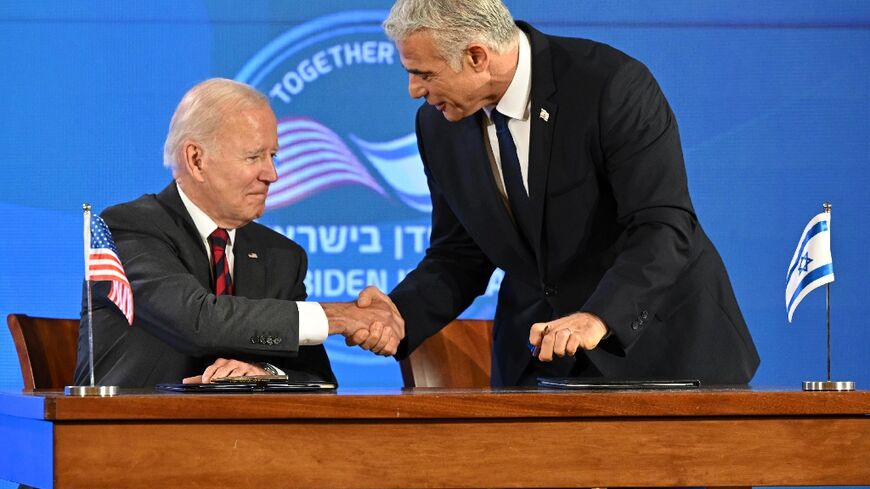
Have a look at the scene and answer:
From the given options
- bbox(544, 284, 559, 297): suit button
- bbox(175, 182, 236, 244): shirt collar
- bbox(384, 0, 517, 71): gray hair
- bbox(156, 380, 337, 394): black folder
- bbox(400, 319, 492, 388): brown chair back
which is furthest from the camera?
Answer: bbox(400, 319, 492, 388): brown chair back

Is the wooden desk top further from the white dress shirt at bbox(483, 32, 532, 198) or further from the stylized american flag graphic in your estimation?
the stylized american flag graphic

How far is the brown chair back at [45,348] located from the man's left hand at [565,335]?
Answer: 1296mm

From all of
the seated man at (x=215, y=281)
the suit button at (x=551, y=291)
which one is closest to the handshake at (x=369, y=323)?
the seated man at (x=215, y=281)

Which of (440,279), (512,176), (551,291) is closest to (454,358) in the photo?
(440,279)

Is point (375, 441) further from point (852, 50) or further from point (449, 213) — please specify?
point (852, 50)

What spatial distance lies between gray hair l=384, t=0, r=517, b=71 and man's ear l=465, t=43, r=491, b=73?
16mm

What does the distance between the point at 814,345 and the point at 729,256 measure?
45 cm

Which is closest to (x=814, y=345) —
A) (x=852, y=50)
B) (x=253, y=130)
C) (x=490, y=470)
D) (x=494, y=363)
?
(x=852, y=50)

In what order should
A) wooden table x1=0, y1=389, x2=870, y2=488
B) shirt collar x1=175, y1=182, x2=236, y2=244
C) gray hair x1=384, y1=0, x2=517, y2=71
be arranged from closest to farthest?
wooden table x1=0, y1=389, x2=870, y2=488, gray hair x1=384, y1=0, x2=517, y2=71, shirt collar x1=175, y1=182, x2=236, y2=244

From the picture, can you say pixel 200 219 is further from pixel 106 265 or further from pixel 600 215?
pixel 600 215

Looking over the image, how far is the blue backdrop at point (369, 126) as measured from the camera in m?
4.54

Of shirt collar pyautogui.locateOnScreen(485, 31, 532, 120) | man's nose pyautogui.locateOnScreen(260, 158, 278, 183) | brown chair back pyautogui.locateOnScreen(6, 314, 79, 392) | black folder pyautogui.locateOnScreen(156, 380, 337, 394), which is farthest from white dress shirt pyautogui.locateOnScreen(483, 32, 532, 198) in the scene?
brown chair back pyautogui.locateOnScreen(6, 314, 79, 392)

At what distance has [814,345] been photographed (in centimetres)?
480

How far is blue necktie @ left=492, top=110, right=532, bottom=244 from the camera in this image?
3.01 m
